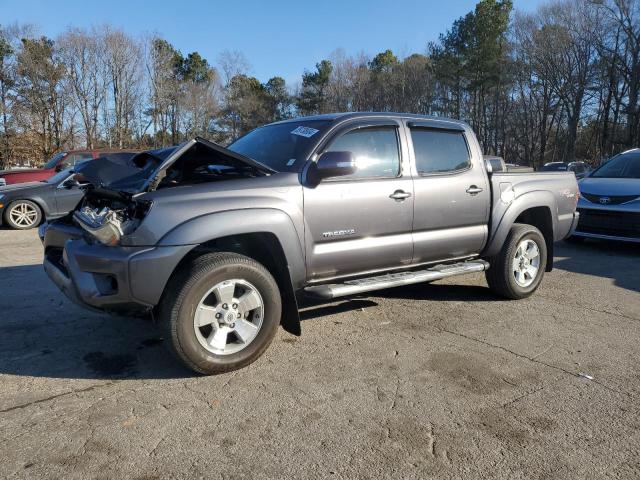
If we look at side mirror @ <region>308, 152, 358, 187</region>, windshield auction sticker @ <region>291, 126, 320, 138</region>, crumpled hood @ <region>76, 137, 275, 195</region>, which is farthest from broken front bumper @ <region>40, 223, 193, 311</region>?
windshield auction sticker @ <region>291, 126, 320, 138</region>

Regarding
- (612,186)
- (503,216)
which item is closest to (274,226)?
(503,216)

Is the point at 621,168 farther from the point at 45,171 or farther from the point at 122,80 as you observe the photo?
the point at 122,80

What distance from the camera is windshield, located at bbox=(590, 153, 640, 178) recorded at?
8906mm

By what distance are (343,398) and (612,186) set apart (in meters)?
7.37

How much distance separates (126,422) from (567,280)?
18.3ft

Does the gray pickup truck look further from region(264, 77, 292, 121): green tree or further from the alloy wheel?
region(264, 77, 292, 121): green tree

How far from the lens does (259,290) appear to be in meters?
3.49

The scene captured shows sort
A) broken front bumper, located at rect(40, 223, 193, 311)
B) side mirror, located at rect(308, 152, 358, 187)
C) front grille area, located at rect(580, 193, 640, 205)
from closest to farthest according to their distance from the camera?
broken front bumper, located at rect(40, 223, 193, 311)
side mirror, located at rect(308, 152, 358, 187)
front grille area, located at rect(580, 193, 640, 205)

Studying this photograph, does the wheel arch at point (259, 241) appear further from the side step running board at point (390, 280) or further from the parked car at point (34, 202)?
the parked car at point (34, 202)

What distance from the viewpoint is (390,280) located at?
4.14 metres

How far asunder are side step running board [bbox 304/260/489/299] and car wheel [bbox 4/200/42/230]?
9464 mm

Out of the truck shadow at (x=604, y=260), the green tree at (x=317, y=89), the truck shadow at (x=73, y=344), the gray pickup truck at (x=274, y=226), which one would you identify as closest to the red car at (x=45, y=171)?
the truck shadow at (x=73, y=344)

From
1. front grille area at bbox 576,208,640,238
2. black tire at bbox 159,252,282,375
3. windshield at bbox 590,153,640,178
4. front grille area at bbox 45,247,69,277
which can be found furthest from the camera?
windshield at bbox 590,153,640,178

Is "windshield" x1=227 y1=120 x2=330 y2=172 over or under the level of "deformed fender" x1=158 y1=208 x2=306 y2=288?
over
